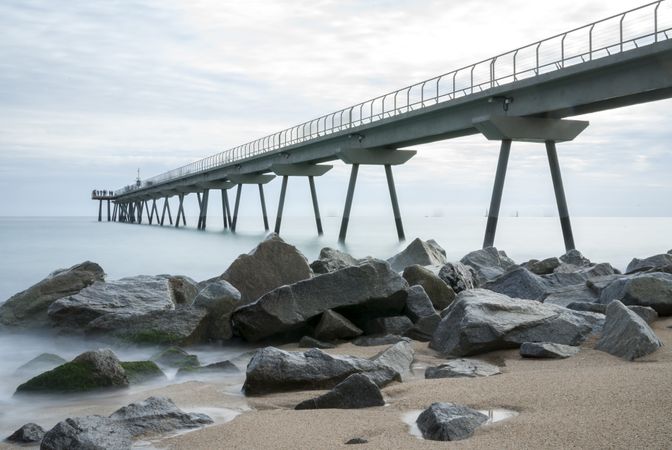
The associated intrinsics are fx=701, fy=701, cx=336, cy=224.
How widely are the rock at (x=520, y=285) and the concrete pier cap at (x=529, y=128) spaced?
611 inches

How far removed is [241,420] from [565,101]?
64.5 ft

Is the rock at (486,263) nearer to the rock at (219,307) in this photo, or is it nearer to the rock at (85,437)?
the rock at (219,307)

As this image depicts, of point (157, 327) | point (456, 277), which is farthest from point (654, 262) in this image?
point (157, 327)

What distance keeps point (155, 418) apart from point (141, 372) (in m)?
2.01

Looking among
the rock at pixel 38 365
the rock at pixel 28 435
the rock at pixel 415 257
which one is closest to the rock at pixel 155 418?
the rock at pixel 28 435

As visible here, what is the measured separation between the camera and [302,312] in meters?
7.99

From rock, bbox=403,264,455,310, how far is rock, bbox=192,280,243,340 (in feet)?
8.18

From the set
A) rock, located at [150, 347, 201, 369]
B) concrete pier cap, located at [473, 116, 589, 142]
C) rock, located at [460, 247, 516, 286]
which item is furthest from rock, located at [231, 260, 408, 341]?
concrete pier cap, located at [473, 116, 589, 142]

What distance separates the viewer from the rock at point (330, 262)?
12086mm

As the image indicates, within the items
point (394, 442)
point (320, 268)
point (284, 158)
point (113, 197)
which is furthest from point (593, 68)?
point (113, 197)

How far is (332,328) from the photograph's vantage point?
25.8 feet

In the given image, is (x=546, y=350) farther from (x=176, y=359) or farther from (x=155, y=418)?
(x=176, y=359)

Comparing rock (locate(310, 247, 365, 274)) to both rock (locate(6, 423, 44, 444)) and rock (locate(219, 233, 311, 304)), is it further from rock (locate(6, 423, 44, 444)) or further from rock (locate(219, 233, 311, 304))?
rock (locate(6, 423, 44, 444))

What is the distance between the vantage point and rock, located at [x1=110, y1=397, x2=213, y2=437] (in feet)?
14.9
